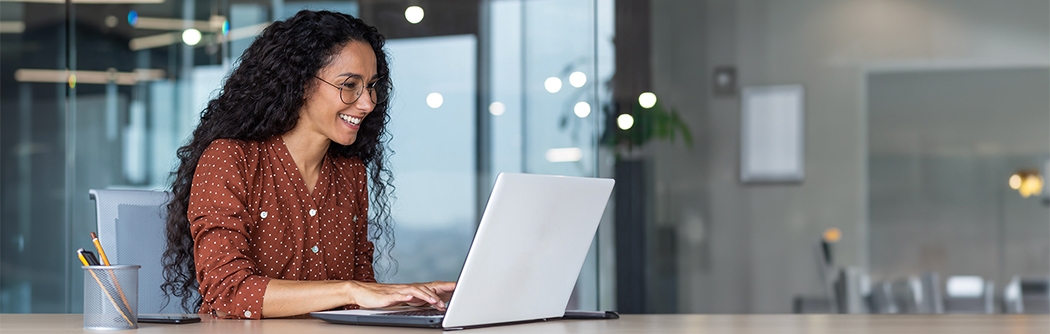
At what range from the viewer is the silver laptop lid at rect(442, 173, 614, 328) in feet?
4.33

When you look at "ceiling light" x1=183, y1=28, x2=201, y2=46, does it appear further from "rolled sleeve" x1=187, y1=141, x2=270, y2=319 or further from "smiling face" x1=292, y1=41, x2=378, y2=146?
"rolled sleeve" x1=187, y1=141, x2=270, y2=319

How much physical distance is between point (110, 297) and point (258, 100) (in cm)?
68

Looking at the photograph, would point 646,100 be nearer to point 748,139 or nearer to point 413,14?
point 748,139

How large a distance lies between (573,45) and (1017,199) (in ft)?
5.99

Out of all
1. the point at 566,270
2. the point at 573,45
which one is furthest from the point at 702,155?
the point at 566,270

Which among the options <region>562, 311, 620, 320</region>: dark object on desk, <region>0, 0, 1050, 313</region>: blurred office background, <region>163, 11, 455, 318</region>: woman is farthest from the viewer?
<region>0, 0, 1050, 313</region>: blurred office background

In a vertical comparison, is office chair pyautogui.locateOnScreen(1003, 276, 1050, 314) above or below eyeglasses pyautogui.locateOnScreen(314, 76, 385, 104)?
below

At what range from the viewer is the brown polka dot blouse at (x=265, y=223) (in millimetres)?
1700

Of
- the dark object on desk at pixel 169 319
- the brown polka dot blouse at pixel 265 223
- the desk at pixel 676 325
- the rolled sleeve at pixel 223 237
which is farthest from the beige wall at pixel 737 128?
the dark object on desk at pixel 169 319

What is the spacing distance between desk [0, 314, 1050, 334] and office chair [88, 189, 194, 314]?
29 centimetres

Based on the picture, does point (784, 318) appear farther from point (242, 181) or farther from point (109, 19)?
point (109, 19)

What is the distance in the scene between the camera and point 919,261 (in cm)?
392

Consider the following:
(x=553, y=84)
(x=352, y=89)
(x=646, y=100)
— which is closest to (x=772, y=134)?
(x=646, y=100)

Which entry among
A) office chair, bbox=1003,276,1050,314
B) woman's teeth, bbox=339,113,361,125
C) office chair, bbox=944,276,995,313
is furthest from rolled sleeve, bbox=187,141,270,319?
office chair, bbox=1003,276,1050,314
